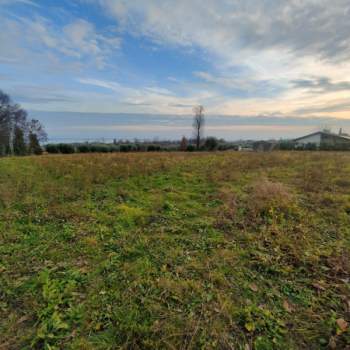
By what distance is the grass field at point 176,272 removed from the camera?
1.53m

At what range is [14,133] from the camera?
25562 mm

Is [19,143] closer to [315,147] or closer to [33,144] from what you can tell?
[33,144]

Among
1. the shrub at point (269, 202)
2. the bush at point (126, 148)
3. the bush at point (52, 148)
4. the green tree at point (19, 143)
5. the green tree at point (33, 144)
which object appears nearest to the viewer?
the shrub at point (269, 202)

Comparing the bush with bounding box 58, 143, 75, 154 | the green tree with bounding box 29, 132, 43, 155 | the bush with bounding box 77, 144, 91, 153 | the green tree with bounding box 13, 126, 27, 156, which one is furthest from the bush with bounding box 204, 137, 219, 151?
the green tree with bounding box 13, 126, 27, 156

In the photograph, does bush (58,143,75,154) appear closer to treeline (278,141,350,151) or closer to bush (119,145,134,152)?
bush (119,145,134,152)

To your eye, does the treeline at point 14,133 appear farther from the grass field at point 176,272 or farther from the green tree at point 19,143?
the grass field at point 176,272

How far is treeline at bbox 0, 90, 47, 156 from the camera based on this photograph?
24172 millimetres

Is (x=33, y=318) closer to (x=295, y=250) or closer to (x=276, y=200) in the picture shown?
(x=295, y=250)

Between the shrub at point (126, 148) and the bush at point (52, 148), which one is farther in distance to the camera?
the shrub at point (126, 148)

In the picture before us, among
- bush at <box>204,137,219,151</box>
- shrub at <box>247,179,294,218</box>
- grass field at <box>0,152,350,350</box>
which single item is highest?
bush at <box>204,137,219,151</box>

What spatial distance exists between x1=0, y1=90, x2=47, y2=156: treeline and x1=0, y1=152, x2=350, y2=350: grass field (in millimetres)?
24816

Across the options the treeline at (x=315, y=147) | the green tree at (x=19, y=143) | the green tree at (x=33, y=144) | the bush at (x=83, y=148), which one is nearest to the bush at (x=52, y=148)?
Answer: the green tree at (x=33, y=144)

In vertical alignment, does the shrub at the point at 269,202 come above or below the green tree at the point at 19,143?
below

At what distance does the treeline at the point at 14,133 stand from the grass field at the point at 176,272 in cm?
2482
